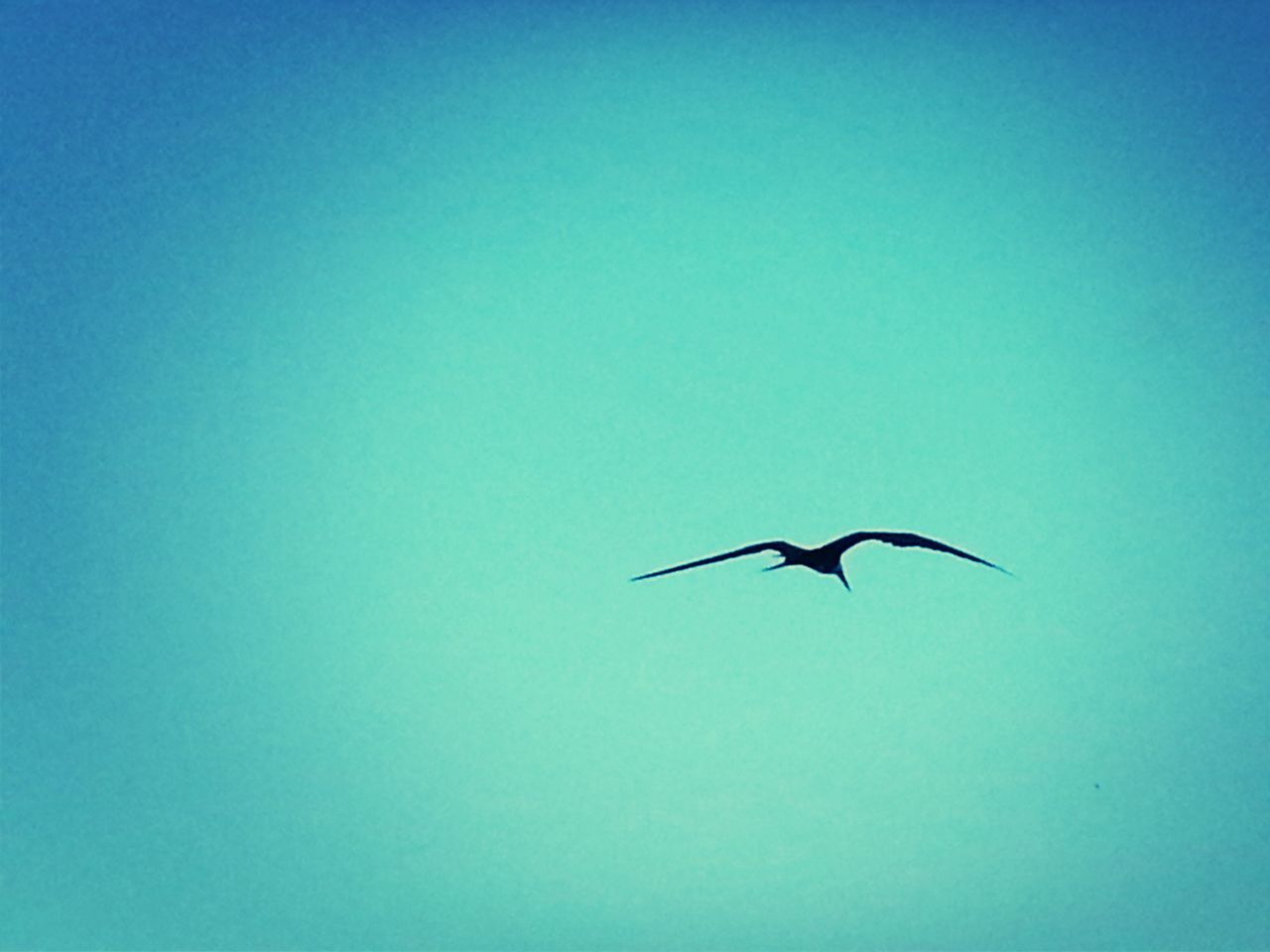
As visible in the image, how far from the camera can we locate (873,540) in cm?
1232

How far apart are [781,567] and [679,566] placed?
1.13 m

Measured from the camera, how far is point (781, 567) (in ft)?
40.8

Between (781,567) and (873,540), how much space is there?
84cm

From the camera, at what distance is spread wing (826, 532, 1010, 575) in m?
12.2

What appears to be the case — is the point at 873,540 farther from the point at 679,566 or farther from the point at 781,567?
the point at 679,566

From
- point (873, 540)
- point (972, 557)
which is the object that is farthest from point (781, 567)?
point (972, 557)

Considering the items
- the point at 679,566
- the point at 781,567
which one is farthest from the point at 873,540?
the point at 679,566

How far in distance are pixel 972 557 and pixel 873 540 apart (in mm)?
884

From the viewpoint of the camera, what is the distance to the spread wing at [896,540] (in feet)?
40.0

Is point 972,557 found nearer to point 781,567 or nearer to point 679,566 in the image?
point 781,567

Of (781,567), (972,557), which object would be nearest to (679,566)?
(781,567)

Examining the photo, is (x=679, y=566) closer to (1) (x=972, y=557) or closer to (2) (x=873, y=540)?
(2) (x=873, y=540)

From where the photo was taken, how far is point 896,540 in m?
12.3

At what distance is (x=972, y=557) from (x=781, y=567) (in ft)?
5.50
